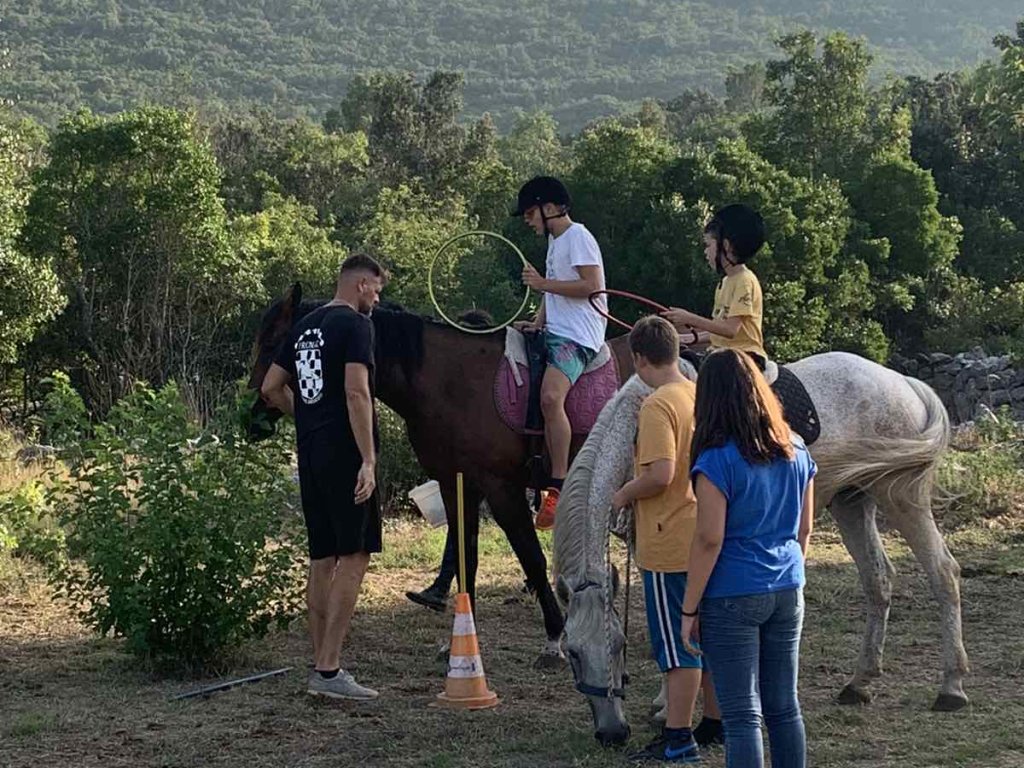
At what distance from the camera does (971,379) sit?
23.4 m

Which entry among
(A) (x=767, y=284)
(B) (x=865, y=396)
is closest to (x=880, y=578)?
(B) (x=865, y=396)

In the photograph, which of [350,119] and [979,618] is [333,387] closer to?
[979,618]

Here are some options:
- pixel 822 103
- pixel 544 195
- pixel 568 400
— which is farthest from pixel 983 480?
pixel 822 103

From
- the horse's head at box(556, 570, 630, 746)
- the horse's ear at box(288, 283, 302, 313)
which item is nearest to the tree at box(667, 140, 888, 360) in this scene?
the horse's ear at box(288, 283, 302, 313)

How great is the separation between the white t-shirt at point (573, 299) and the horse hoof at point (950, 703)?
8.34 feet

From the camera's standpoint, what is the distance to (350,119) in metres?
55.7

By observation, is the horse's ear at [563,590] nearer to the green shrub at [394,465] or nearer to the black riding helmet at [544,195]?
the black riding helmet at [544,195]

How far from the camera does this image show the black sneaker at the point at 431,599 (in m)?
8.45

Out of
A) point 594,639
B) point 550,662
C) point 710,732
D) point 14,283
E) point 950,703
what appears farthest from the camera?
point 14,283

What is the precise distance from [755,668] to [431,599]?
4.55m

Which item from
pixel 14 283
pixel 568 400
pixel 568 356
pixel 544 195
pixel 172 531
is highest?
pixel 544 195

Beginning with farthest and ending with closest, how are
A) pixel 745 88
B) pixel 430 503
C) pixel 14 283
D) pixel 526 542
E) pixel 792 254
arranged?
pixel 745 88, pixel 792 254, pixel 14 283, pixel 430 503, pixel 526 542

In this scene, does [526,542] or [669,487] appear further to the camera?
[526,542]

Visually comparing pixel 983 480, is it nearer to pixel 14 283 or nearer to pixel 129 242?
pixel 14 283
